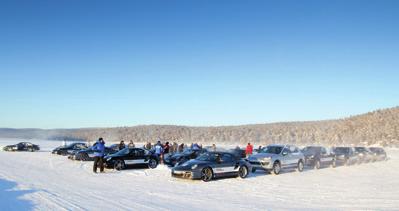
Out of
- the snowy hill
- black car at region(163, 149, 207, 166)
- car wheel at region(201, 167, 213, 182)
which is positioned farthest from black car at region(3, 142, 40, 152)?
the snowy hill

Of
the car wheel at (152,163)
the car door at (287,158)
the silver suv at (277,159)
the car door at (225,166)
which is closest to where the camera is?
the car door at (225,166)

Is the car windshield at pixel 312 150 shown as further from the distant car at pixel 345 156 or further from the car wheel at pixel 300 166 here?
the car wheel at pixel 300 166

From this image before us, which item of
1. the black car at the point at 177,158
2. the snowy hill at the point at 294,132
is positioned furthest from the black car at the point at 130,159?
the snowy hill at the point at 294,132

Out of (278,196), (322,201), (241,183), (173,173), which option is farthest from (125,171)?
(322,201)

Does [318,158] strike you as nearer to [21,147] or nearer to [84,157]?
[84,157]

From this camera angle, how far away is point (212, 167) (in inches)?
757

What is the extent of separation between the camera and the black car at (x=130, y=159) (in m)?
23.2

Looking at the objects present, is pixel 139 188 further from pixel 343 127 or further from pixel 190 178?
pixel 343 127

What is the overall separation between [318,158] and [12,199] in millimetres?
19804

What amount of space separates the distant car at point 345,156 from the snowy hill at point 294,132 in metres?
45.7

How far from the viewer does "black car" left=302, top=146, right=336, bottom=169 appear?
89.2 ft

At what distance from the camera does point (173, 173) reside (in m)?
19.1

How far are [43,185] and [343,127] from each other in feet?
311

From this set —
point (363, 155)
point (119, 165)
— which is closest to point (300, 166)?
point (119, 165)
